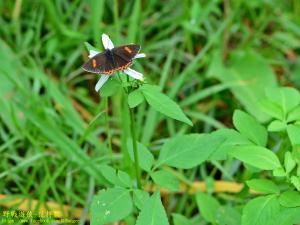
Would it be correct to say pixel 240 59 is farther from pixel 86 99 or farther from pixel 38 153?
pixel 38 153

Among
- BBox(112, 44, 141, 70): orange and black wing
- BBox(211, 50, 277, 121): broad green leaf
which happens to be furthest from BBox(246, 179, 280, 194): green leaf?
BBox(211, 50, 277, 121): broad green leaf

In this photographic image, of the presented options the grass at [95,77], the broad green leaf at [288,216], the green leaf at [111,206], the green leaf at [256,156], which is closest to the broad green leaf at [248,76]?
the grass at [95,77]

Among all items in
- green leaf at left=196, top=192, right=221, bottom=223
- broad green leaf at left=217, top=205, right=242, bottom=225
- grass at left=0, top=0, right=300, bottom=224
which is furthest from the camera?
grass at left=0, top=0, right=300, bottom=224

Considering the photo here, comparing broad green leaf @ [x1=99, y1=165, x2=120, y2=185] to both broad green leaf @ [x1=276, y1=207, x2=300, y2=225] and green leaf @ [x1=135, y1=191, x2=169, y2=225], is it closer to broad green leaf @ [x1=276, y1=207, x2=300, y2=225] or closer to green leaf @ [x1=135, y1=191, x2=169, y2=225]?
green leaf @ [x1=135, y1=191, x2=169, y2=225]

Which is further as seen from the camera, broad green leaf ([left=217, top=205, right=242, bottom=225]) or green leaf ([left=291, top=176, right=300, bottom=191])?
broad green leaf ([left=217, top=205, right=242, bottom=225])

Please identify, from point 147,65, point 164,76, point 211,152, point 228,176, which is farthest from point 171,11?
point 211,152

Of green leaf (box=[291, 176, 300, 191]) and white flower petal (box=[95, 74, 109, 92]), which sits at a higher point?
white flower petal (box=[95, 74, 109, 92])

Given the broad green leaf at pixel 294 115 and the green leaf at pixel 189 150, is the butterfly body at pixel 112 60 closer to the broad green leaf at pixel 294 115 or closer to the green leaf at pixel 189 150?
the green leaf at pixel 189 150

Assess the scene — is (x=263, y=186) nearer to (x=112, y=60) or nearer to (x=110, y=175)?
(x=110, y=175)
